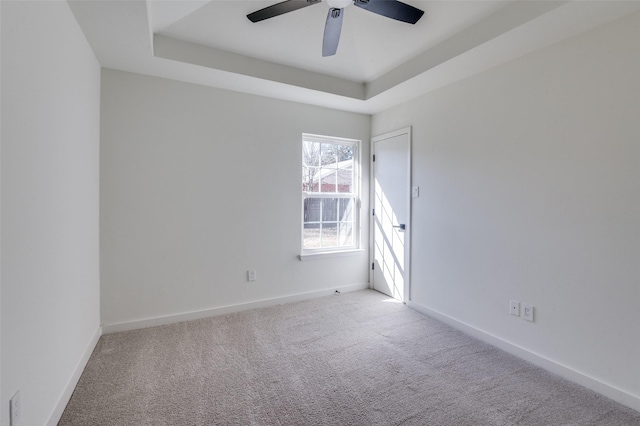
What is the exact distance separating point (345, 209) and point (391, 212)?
629mm

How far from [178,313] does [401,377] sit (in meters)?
2.15

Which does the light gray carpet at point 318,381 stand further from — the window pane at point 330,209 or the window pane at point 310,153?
the window pane at point 310,153

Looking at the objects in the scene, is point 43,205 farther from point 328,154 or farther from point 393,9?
point 328,154

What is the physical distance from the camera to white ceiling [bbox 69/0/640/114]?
6.37 ft

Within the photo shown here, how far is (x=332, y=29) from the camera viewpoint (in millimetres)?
2074

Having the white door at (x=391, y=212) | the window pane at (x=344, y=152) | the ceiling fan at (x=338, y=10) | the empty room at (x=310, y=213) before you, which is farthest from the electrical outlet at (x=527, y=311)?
the window pane at (x=344, y=152)

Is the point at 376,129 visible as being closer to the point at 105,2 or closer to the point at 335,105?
the point at 335,105

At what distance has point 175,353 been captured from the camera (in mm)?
2354

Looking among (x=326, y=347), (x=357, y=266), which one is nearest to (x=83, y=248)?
(x=326, y=347)

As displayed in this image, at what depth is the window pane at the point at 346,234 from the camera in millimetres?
3975

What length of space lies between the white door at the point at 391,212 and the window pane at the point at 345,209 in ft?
1.01

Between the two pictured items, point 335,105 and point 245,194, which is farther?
point 335,105

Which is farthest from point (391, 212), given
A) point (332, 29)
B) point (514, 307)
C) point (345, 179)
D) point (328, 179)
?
point (332, 29)

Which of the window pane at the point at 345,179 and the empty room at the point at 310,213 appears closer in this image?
the empty room at the point at 310,213
